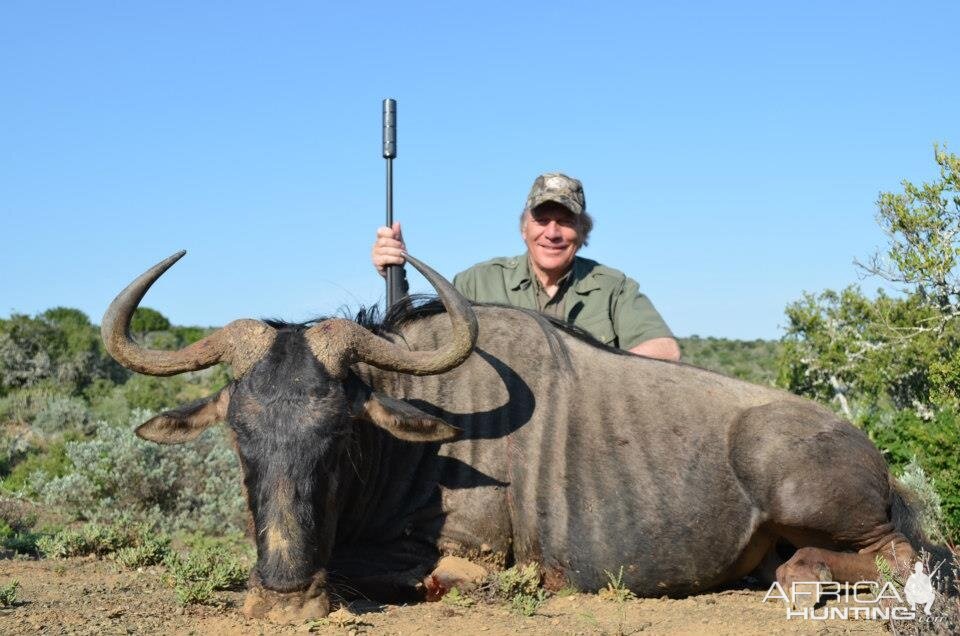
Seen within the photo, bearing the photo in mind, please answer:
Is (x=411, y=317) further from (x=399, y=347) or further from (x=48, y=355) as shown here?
(x=48, y=355)

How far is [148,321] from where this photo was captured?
36531mm

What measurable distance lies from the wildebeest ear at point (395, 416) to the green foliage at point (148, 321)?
31311mm

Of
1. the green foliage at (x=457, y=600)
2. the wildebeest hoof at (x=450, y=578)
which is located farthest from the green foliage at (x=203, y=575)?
the green foliage at (x=457, y=600)

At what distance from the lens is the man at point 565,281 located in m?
7.70

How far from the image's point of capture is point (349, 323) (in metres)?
5.06

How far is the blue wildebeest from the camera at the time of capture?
5035 millimetres

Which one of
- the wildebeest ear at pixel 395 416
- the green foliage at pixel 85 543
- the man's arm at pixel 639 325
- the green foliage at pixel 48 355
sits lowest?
the green foliage at pixel 85 543

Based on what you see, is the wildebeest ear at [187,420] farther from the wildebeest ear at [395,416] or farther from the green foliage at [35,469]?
the green foliage at [35,469]

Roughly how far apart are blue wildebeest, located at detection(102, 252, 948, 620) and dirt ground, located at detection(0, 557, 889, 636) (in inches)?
11.2

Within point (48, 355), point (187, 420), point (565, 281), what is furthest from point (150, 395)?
point (187, 420)

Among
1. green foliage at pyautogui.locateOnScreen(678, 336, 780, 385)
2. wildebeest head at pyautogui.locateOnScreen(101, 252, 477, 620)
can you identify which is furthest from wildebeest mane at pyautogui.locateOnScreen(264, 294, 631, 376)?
green foliage at pyautogui.locateOnScreen(678, 336, 780, 385)

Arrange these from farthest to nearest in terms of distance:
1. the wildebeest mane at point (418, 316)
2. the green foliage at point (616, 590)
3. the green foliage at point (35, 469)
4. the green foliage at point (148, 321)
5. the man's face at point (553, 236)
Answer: the green foliage at point (148, 321), the green foliage at point (35, 469), the man's face at point (553, 236), the wildebeest mane at point (418, 316), the green foliage at point (616, 590)

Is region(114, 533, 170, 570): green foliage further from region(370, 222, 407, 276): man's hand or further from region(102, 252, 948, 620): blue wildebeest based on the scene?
region(370, 222, 407, 276): man's hand

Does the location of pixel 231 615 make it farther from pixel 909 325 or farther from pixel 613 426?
pixel 909 325
